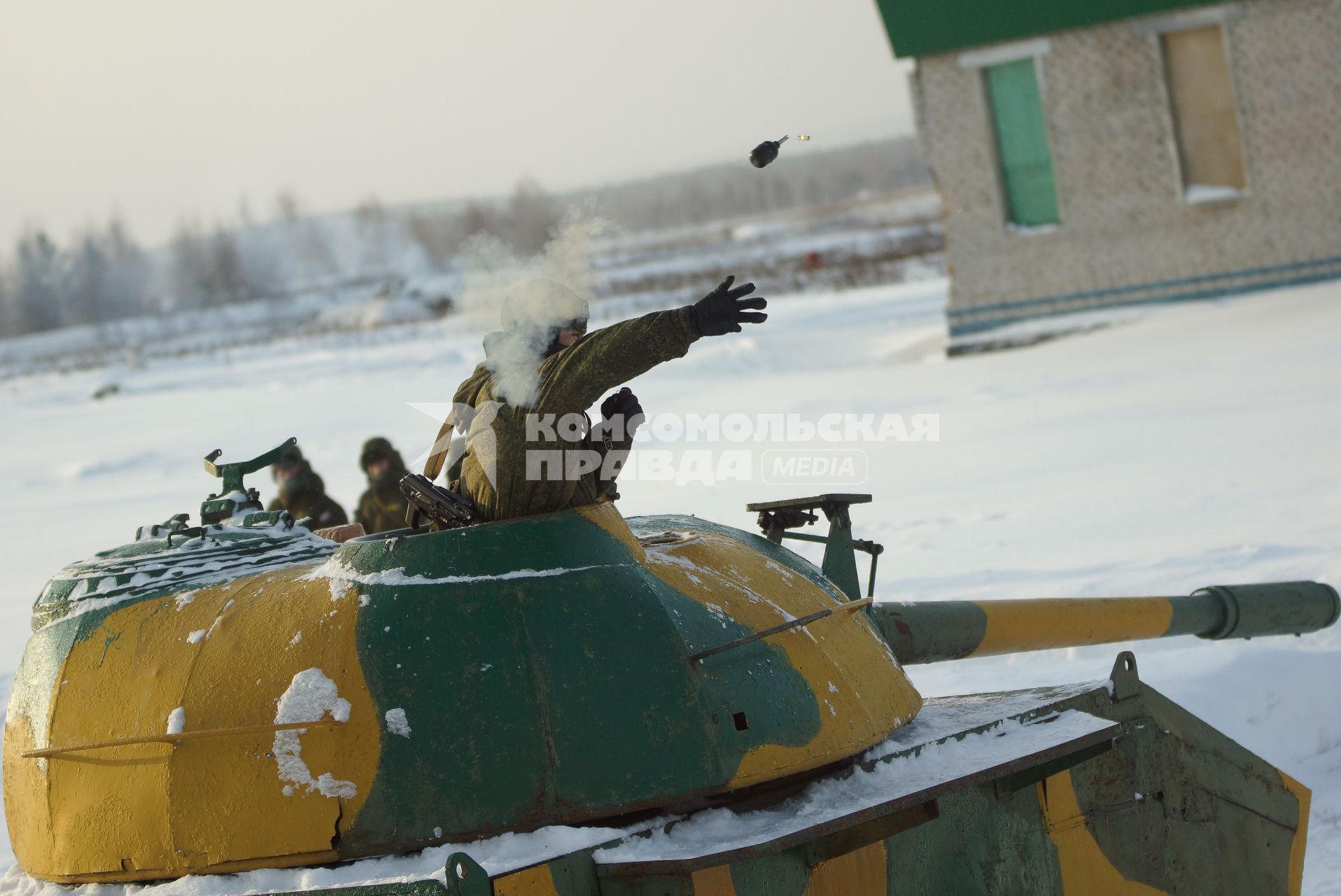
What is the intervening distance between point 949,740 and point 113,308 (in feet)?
207

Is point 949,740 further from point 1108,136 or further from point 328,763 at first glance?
point 1108,136

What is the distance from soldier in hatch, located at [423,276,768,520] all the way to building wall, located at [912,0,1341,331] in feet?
50.9

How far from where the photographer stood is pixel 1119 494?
423 inches

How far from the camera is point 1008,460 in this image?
41.1 ft

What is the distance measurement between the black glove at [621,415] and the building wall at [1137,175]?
15.5m

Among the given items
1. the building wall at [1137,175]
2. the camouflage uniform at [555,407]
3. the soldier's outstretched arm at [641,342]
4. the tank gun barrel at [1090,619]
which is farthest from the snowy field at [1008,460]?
the tank gun barrel at [1090,619]

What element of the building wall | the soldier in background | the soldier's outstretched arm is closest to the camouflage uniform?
the soldier's outstretched arm

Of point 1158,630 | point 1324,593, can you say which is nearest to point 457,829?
point 1158,630

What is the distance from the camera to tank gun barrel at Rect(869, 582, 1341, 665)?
4648 mm

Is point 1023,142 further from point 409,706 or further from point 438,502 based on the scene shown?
point 409,706

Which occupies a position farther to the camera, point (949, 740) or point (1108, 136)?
point (1108, 136)

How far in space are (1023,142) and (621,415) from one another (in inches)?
621

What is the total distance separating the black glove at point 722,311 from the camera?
3.20 meters

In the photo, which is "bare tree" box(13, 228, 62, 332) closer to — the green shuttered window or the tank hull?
the green shuttered window
